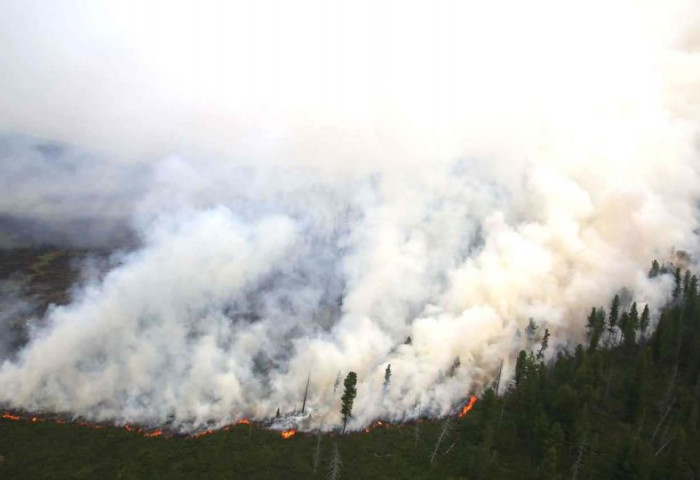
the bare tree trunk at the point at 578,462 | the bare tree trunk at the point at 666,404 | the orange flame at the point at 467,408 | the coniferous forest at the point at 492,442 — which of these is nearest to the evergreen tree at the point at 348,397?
the coniferous forest at the point at 492,442

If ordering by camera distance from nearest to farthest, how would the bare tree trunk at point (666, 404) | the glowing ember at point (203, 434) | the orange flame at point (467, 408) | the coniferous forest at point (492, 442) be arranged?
the coniferous forest at point (492, 442) → the bare tree trunk at point (666, 404) → the glowing ember at point (203, 434) → the orange flame at point (467, 408)

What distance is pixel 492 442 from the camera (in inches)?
6009

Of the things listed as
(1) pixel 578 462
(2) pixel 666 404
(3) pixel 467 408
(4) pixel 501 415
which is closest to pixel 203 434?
(3) pixel 467 408

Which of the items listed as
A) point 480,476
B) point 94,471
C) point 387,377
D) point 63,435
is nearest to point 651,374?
point 480,476

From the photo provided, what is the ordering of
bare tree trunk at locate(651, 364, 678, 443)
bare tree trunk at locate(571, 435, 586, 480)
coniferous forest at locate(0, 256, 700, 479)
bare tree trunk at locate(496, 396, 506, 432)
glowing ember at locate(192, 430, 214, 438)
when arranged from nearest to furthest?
bare tree trunk at locate(571, 435, 586, 480)
coniferous forest at locate(0, 256, 700, 479)
bare tree trunk at locate(651, 364, 678, 443)
bare tree trunk at locate(496, 396, 506, 432)
glowing ember at locate(192, 430, 214, 438)

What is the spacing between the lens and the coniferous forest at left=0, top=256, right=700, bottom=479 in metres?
139

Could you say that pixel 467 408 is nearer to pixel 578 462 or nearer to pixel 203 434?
pixel 578 462

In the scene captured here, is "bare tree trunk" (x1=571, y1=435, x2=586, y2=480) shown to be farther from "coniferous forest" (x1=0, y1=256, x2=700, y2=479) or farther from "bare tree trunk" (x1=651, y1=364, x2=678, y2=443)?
"bare tree trunk" (x1=651, y1=364, x2=678, y2=443)

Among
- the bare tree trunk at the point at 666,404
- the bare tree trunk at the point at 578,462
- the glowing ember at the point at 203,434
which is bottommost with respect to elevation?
the glowing ember at the point at 203,434

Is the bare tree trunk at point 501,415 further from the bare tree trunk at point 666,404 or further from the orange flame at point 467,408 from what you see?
the bare tree trunk at point 666,404

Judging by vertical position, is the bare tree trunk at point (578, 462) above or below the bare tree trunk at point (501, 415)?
below

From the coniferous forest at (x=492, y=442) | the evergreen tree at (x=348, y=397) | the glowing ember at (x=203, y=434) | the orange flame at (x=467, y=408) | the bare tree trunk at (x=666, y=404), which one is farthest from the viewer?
the orange flame at (x=467, y=408)

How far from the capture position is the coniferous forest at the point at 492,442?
139375 millimetres

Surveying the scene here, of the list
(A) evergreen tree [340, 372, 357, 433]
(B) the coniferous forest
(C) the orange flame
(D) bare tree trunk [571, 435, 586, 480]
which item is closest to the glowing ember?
(B) the coniferous forest
